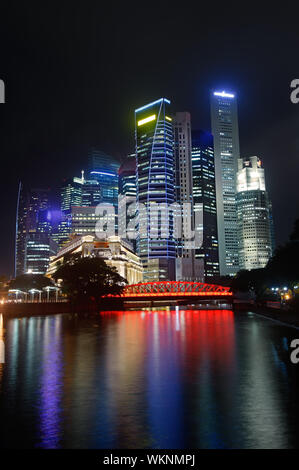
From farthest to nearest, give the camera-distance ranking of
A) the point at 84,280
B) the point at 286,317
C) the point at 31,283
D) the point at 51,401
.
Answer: the point at 31,283, the point at 84,280, the point at 286,317, the point at 51,401

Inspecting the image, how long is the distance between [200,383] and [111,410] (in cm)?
619

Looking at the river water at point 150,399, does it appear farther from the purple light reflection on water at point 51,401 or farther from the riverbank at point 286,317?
the riverbank at point 286,317

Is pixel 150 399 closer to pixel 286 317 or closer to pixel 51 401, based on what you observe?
pixel 51 401

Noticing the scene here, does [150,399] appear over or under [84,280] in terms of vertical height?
under

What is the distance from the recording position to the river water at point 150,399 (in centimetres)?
1285

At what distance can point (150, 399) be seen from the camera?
18094mm

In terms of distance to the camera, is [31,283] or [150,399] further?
[31,283]

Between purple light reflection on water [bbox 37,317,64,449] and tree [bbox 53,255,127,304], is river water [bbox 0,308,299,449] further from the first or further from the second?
tree [bbox 53,255,127,304]

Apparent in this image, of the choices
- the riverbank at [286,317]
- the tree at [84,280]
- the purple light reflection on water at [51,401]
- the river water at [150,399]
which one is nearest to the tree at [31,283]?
the tree at [84,280]

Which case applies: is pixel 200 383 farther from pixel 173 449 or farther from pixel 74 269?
pixel 74 269

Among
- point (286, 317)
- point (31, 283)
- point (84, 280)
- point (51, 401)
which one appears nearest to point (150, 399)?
point (51, 401)

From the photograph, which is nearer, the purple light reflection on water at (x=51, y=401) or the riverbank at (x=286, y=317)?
the purple light reflection on water at (x=51, y=401)

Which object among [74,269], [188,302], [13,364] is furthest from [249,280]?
[13,364]
